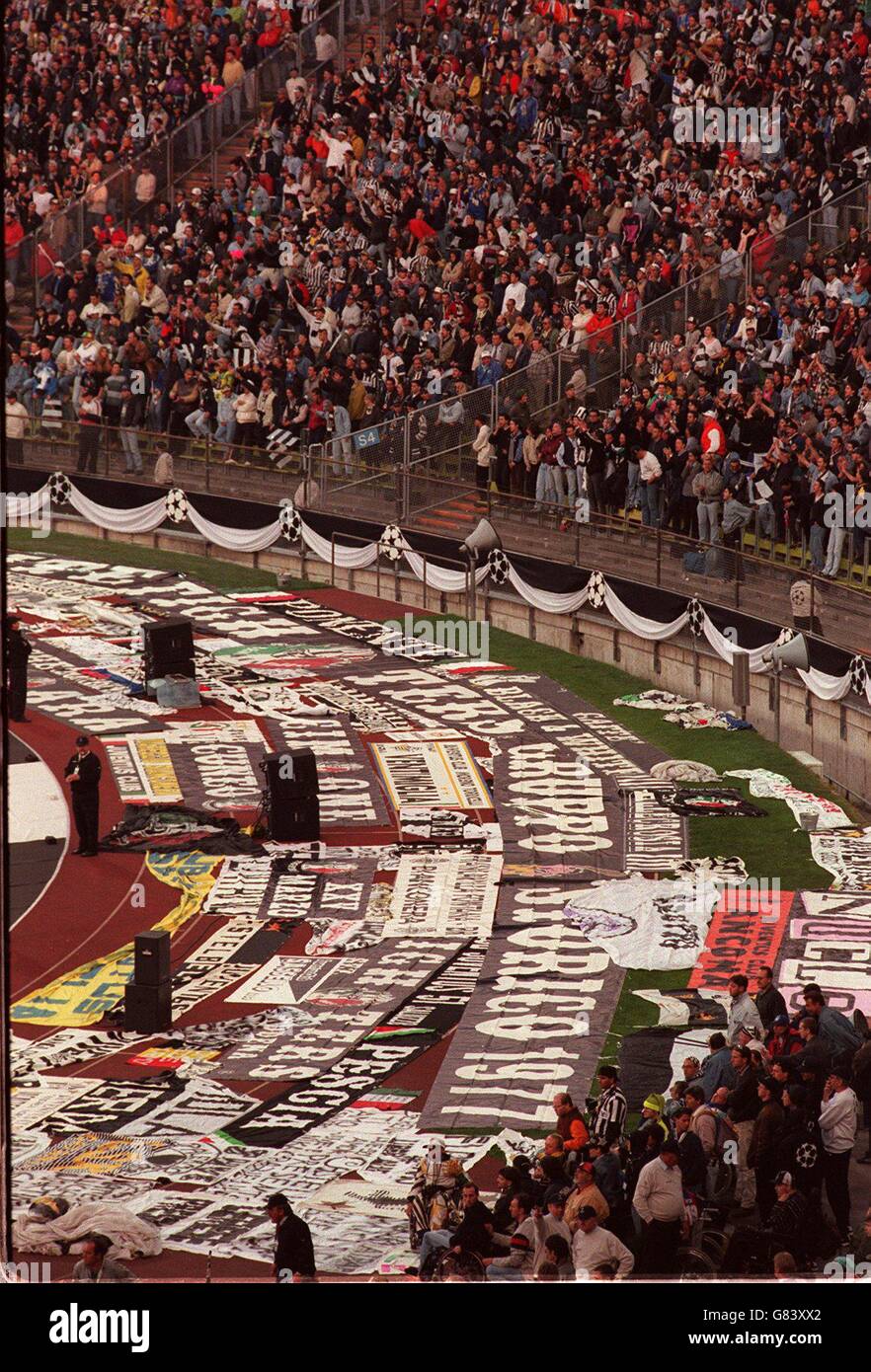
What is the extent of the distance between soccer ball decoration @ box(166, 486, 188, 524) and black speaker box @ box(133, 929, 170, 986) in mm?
18889

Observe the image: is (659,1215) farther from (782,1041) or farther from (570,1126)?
(782,1041)

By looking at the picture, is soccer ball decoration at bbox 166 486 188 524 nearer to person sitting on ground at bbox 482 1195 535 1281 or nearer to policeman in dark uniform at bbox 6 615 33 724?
policeman in dark uniform at bbox 6 615 33 724

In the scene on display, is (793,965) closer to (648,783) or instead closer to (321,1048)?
(321,1048)

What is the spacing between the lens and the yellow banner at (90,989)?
19828mm

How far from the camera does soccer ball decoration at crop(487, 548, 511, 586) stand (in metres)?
32.4

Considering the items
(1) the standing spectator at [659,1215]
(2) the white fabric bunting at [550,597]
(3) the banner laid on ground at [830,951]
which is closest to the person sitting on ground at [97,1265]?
(1) the standing spectator at [659,1215]

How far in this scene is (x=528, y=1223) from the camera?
13984 mm

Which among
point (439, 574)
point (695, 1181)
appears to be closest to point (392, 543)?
point (439, 574)

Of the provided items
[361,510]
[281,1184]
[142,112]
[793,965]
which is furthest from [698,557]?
[142,112]

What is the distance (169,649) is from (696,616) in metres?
7.10

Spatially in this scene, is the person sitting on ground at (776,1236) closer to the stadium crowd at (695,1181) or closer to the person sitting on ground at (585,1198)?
the stadium crowd at (695,1181)

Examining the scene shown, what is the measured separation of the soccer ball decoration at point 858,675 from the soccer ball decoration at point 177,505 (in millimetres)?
15186

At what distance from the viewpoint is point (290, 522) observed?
3588 cm

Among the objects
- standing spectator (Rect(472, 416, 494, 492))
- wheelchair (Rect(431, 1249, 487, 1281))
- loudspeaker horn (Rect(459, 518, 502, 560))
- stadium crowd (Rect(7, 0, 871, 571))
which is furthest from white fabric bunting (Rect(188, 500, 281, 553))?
wheelchair (Rect(431, 1249, 487, 1281))
